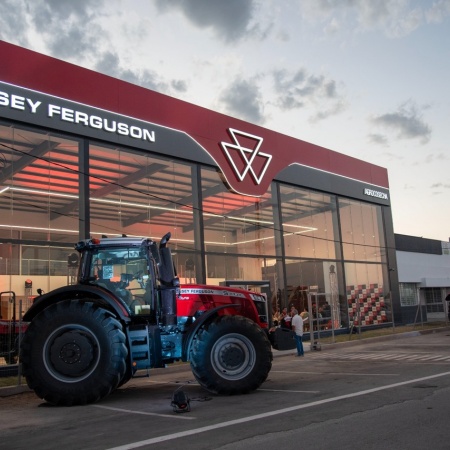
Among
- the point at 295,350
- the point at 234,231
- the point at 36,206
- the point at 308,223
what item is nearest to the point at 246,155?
the point at 234,231

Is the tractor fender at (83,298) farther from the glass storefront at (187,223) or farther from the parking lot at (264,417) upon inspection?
the glass storefront at (187,223)

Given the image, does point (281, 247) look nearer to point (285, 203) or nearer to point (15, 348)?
point (285, 203)

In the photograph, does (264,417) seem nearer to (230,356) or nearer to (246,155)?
(230,356)

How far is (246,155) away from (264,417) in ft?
61.0

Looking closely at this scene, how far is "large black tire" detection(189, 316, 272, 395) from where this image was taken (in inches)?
361

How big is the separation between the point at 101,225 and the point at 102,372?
37.1 feet

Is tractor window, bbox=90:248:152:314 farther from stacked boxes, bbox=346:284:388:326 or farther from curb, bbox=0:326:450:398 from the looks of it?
stacked boxes, bbox=346:284:388:326

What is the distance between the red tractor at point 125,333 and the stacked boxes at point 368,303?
21027mm

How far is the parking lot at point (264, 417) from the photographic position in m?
5.95

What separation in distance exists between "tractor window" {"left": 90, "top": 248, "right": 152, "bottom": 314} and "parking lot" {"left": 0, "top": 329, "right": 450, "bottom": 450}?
179 cm

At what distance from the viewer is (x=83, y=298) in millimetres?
9367

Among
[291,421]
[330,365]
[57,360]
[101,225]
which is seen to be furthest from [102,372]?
[101,225]

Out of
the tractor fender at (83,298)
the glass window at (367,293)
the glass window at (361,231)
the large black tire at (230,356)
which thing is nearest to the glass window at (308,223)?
the glass window at (361,231)

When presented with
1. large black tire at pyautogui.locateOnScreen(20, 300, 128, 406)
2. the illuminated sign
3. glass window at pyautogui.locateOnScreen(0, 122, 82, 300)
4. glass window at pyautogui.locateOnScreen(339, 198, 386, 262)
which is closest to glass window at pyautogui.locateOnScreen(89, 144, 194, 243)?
glass window at pyautogui.locateOnScreen(0, 122, 82, 300)
